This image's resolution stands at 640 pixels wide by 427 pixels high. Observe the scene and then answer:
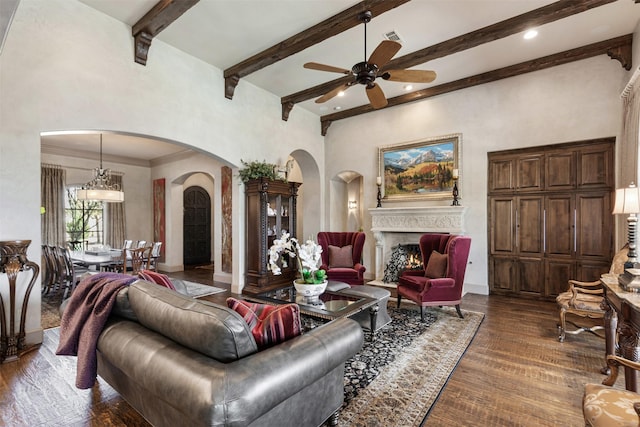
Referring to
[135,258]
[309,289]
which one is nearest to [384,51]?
[309,289]

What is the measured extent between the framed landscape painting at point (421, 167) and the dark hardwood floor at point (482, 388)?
3.09 metres

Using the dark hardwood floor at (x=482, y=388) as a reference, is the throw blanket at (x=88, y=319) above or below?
above

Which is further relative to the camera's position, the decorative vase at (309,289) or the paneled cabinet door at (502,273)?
the paneled cabinet door at (502,273)

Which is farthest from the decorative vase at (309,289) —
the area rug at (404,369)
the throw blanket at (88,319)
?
the throw blanket at (88,319)

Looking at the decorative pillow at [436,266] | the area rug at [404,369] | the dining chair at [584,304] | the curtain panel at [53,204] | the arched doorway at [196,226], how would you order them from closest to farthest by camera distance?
the area rug at [404,369], the dining chair at [584,304], the decorative pillow at [436,266], the curtain panel at [53,204], the arched doorway at [196,226]

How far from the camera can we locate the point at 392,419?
6.72ft

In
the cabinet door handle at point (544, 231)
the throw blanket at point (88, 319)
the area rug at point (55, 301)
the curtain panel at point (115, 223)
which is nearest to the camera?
the throw blanket at point (88, 319)

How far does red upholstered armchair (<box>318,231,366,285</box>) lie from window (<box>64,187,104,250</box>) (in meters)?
6.30

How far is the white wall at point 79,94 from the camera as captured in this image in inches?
126

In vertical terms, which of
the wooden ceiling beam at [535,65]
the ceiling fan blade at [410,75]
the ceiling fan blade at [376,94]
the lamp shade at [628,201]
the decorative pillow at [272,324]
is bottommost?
the decorative pillow at [272,324]

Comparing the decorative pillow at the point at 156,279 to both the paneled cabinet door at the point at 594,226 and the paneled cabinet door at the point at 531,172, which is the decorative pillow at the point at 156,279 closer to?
the paneled cabinet door at the point at 531,172

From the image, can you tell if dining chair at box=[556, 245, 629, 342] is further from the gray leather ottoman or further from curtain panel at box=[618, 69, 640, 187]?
the gray leather ottoman

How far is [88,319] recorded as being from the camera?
2.05 meters

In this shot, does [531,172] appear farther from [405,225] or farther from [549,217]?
[405,225]
